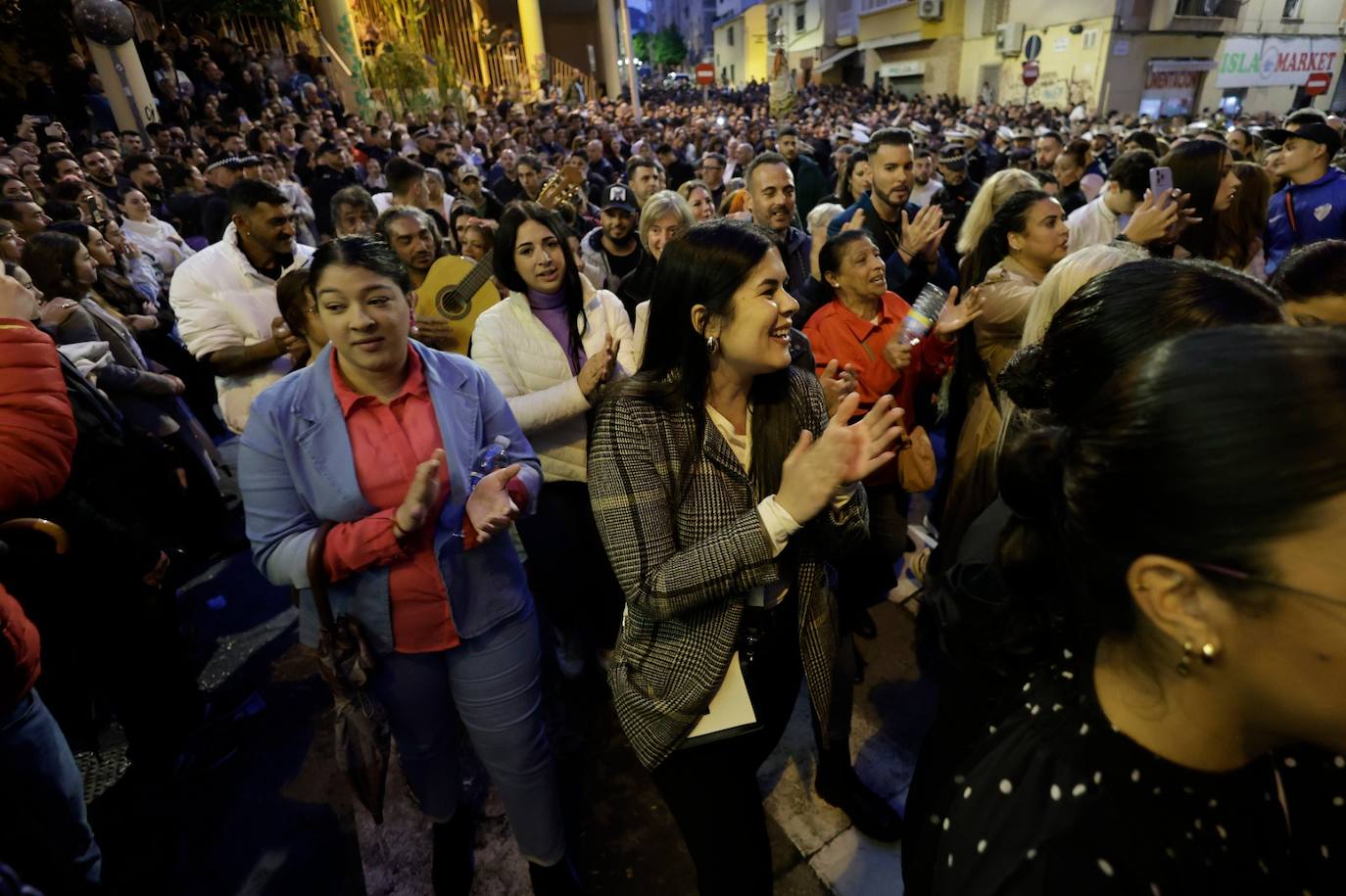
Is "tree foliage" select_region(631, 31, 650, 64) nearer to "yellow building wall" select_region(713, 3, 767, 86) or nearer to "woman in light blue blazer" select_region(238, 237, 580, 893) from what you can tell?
"yellow building wall" select_region(713, 3, 767, 86)

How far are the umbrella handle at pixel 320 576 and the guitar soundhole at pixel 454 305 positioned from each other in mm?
1888

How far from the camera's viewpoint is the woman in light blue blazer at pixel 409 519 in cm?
174

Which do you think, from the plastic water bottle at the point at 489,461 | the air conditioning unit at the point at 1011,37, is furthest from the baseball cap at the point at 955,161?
the air conditioning unit at the point at 1011,37

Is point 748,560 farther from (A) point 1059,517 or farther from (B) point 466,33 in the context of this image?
(B) point 466,33

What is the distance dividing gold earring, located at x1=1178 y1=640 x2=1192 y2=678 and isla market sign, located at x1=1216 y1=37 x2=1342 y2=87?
3744 cm

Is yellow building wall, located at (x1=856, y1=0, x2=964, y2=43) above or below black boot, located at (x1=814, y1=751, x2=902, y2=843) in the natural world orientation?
above

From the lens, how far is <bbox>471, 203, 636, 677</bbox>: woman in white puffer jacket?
2553mm

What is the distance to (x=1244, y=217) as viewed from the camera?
3.96 metres

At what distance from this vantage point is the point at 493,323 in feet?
8.70

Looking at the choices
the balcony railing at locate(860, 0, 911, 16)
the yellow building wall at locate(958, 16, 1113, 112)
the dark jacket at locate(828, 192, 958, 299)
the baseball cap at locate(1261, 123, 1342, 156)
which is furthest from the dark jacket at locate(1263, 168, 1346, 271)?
the balcony railing at locate(860, 0, 911, 16)

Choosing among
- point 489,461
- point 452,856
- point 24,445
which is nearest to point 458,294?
point 489,461

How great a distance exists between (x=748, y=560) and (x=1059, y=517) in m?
0.59

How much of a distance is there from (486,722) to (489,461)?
2.59 feet

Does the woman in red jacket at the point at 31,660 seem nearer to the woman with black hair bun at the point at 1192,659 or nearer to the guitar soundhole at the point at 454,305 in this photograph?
the guitar soundhole at the point at 454,305
